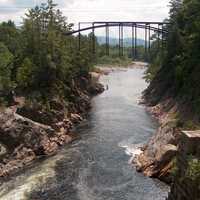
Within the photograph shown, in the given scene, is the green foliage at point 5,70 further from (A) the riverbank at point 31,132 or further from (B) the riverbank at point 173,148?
(B) the riverbank at point 173,148

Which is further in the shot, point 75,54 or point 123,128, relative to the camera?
point 75,54

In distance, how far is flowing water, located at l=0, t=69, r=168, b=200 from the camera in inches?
1638

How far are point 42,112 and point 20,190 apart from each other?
79.1 ft

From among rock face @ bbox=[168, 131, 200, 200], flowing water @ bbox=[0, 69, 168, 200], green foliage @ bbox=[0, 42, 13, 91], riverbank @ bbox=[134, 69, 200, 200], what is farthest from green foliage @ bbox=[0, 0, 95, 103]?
rock face @ bbox=[168, 131, 200, 200]

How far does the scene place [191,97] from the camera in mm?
65000

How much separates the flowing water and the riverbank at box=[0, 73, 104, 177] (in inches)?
76.5

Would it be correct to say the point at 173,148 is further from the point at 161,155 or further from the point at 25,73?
the point at 25,73

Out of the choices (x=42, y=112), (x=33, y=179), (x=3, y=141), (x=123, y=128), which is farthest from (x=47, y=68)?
(x=33, y=179)

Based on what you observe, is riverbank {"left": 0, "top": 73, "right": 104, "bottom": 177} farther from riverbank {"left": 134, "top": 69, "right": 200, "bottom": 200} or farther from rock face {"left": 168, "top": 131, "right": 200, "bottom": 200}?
rock face {"left": 168, "top": 131, "right": 200, "bottom": 200}

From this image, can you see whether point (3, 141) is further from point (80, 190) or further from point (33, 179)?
point (80, 190)

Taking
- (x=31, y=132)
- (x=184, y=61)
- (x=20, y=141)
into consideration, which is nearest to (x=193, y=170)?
(x=20, y=141)

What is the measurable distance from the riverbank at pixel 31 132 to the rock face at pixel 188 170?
72.4ft

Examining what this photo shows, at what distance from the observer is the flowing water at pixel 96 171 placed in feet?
136

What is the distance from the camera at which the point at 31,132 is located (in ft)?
186
